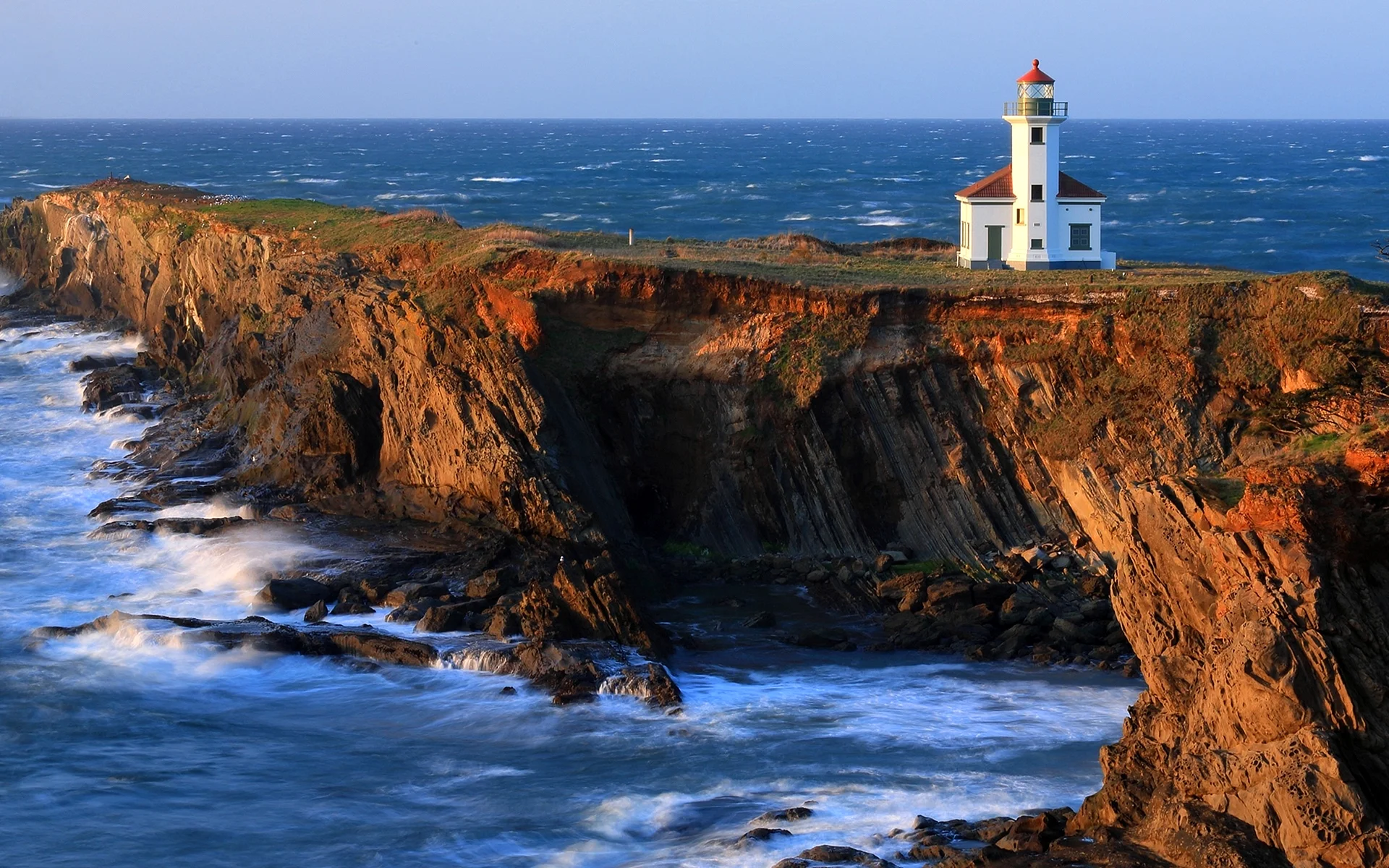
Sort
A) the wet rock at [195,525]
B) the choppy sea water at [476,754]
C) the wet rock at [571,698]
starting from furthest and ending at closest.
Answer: the wet rock at [195,525]
the wet rock at [571,698]
the choppy sea water at [476,754]

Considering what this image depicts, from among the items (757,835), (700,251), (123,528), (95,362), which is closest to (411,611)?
(123,528)

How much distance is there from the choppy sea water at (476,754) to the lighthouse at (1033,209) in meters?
17.7

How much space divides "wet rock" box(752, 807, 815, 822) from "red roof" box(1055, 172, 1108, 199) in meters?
25.0

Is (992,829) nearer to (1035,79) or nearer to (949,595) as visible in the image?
(949,595)

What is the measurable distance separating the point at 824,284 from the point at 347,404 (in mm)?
10083

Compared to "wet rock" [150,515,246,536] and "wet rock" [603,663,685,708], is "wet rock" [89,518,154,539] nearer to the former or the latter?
"wet rock" [150,515,246,536]

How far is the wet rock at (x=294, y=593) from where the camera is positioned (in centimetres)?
2620

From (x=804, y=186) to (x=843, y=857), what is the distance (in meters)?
95.4

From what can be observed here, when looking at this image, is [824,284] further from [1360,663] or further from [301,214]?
[301,214]

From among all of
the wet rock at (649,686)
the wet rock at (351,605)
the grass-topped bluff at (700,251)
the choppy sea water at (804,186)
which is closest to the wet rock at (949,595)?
the wet rock at (649,686)

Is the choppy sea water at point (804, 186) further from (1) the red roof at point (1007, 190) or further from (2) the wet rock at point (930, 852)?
(2) the wet rock at point (930, 852)

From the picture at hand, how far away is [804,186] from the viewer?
109188 millimetres

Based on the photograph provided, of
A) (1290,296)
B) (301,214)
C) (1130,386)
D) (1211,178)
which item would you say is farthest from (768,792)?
(1211,178)

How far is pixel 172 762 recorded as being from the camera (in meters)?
20.2
